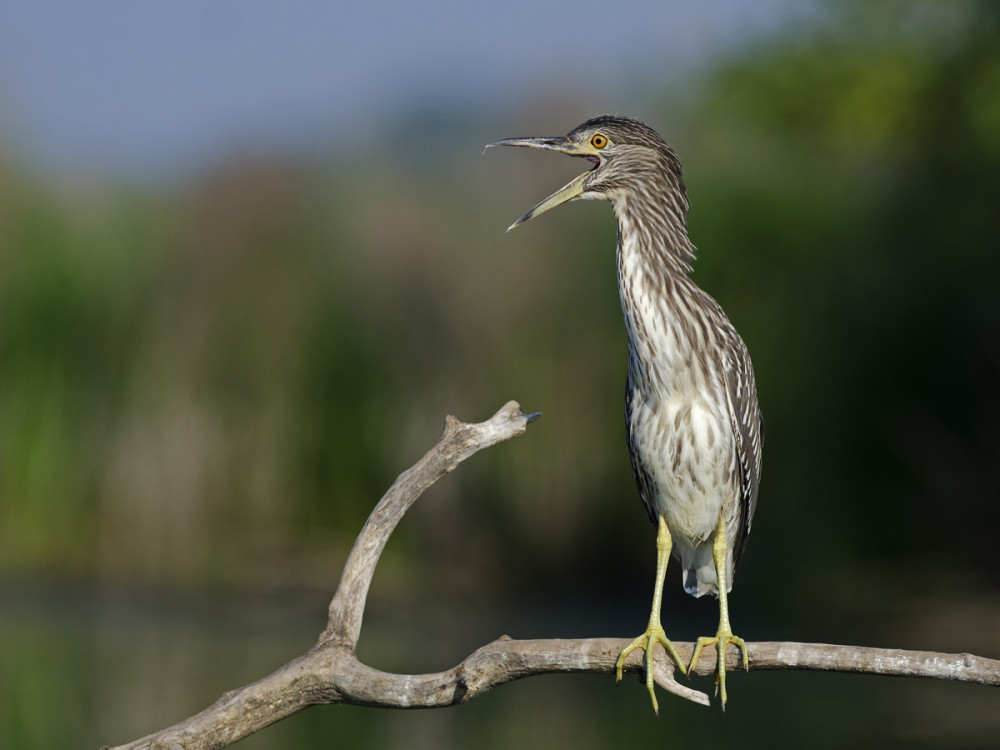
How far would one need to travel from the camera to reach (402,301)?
1462 centimetres

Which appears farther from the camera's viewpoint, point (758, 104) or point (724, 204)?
point (758, 104)

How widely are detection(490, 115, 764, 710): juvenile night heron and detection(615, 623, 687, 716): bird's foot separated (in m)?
0.10

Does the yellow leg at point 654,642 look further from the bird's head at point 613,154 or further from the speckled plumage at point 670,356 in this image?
the bird's head at point 613,154

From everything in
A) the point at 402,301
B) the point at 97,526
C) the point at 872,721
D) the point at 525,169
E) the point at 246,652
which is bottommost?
the point at 872,721

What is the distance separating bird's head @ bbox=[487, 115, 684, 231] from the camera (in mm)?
5520

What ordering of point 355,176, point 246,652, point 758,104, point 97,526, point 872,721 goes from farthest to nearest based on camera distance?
point 758,104 → point 355,176 → point 97,526 → point 246,652 → point 872,721

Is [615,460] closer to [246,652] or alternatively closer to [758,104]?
[246,652]

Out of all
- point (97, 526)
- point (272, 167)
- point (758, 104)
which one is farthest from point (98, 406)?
point (758, 104)

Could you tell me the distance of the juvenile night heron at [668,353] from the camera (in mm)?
5359

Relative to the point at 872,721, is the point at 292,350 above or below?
above

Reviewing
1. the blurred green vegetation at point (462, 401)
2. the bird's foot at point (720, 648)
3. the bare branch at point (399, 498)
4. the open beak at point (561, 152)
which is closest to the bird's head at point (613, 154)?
the open beak at point (561, 152)

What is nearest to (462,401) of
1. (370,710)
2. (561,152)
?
(370,710)

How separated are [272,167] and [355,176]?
110 cm

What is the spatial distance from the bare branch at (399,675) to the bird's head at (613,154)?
1329 mm
